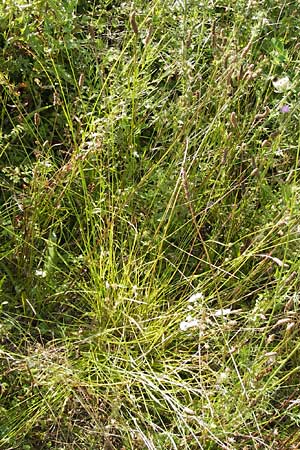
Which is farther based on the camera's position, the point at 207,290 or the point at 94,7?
the point at 94,7

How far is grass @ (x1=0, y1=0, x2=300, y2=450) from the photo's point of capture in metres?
1.72

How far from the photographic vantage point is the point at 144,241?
1.94 meters

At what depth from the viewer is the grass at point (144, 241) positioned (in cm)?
172

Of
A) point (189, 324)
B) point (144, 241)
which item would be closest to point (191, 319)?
point (189, 324)

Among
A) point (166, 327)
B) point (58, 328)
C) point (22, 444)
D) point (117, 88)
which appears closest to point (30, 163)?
point (117, 88)

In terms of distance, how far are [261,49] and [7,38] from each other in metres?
0.77

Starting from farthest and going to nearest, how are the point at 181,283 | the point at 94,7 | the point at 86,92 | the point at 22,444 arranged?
the point at 94,7 → the point at 86,92 → the point at 181,283 → the point at 22,444

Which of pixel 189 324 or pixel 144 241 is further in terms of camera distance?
pixel 144 241

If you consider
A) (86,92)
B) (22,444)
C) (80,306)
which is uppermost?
(86,92)

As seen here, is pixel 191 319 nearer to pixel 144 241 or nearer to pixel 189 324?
pixel 189 324

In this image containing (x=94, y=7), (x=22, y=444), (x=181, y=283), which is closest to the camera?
(x=22, y=444)

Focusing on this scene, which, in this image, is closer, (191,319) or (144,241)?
(191,319)

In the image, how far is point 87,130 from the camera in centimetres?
204

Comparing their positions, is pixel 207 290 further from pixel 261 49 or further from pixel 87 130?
pixel 261 49
